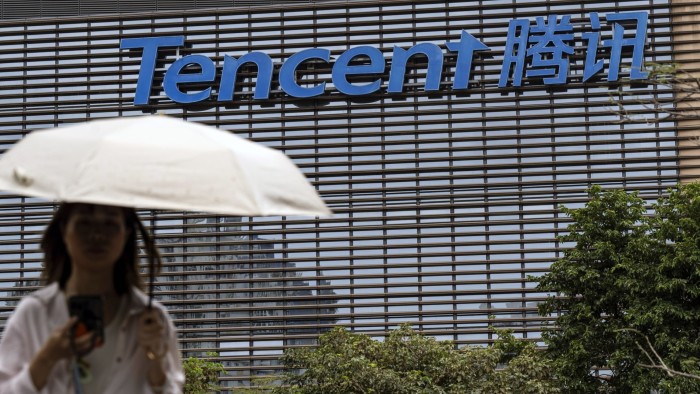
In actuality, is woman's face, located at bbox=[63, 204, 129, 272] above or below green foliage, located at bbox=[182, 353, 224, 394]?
above

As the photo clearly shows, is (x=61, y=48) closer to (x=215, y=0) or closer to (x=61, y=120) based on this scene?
(x=61, y=120)

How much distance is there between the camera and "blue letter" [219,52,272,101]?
1606 cm

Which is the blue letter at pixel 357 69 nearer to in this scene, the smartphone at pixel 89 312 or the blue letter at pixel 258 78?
the blue letter at pixel 258 78

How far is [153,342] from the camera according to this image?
90.6 inches

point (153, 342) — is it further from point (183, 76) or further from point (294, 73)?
point (183, 76)

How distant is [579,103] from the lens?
51.5 feet

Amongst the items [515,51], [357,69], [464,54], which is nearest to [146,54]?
[357,69]

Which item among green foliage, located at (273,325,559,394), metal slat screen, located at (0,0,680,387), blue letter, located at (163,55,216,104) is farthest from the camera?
blue letter, located at (163,55,216,104)

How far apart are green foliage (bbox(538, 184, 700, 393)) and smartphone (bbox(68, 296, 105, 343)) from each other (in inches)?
388

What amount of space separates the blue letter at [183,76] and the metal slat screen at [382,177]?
0.17 meters

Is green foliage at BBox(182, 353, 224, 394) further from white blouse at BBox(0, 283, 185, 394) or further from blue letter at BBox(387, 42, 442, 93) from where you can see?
white blouse at BBox(0, 283, 185, 394)

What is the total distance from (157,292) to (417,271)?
3538 mm

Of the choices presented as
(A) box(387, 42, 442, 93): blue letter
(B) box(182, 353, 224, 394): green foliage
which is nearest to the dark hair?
(B) box(182, 353, 224, 394): green foliage

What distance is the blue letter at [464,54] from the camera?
15.8 metres
